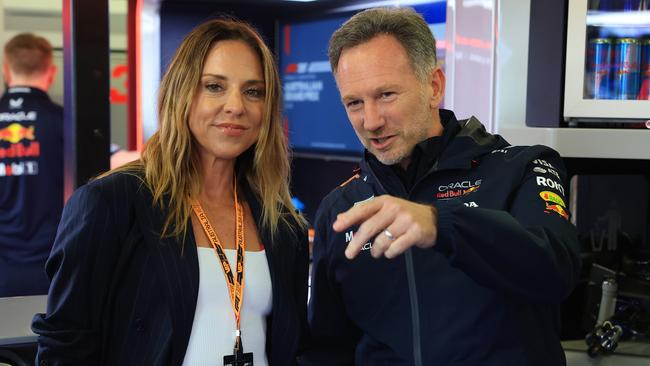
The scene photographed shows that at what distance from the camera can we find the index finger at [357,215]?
98 centimetres

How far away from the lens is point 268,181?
5.50ft

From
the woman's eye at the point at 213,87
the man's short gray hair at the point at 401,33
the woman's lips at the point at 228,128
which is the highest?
the man's short gray hair at the point at 401,33

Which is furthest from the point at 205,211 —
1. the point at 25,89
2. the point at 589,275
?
the point at 25,89

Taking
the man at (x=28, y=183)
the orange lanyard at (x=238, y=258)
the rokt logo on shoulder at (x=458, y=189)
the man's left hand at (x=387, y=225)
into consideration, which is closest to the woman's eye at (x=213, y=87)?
the orange lanyard at (x=238, y=258)

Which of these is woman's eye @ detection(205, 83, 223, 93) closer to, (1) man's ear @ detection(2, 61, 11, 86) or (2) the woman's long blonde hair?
(2) the woman's long blonde hair

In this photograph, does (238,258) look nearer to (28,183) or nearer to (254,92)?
(254,92)

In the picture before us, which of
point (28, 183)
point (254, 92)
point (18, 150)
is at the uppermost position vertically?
point (254, 92)

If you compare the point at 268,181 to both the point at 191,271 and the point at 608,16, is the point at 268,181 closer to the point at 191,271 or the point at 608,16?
the point at 191,271

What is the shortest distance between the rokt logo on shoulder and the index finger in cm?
40

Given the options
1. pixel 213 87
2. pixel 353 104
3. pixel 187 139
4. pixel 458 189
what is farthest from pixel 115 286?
pixel 458 189

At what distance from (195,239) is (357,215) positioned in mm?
606

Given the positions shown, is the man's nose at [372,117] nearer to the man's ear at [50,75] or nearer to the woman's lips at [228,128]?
the woman's lips at [228,128]

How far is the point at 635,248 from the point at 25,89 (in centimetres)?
331

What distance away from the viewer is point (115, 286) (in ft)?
4.63
